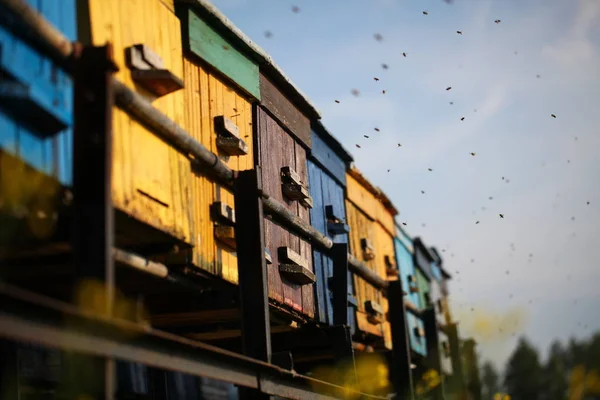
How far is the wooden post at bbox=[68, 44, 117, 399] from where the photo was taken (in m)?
6.36

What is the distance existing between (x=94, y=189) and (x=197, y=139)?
349cm

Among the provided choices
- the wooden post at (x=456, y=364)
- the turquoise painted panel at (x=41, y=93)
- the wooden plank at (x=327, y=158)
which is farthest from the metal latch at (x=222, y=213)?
the wooden post at (x=456, y=364)

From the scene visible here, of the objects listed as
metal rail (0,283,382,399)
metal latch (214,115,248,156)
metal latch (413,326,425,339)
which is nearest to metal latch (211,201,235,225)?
metal latch (214,115,248,156)

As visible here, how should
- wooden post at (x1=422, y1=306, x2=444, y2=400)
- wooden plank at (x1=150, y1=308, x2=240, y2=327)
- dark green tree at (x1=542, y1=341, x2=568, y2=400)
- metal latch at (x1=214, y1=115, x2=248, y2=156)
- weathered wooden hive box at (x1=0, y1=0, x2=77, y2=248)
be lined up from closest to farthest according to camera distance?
weathered wooden hive box at (x1=0, y1=0, x2=77, y2=248), metal latch at (x1=214, y1=115, x2=248, y2=156), wooden plank at (x1=150, y1=308, x2=240, y2=327), wooden post at (x1=422, y1=306, x2=444, y2=400), dark green tree at (x1=542, y1=341, x2=568, y2=400)

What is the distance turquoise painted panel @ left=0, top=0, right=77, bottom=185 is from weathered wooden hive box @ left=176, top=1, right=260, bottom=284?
2124mm

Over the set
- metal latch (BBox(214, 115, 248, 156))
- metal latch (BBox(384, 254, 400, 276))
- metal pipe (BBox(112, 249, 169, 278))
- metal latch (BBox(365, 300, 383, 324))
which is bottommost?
metal pipe (BBox(112, 249, 169, 278))

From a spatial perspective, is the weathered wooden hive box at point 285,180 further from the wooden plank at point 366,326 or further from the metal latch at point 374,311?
the metal latch at point 374,311

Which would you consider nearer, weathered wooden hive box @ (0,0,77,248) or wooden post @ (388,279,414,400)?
weathered wooden hive box @ (0,0,77,248)

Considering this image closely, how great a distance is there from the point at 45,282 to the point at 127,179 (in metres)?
2.05

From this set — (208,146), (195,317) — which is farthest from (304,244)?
(208,146)

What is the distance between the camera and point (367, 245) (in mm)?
17297

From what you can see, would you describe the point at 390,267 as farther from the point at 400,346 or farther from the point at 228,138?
the point at 228,138

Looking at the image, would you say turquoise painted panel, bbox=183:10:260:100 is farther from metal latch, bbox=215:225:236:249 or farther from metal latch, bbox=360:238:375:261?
metal latch, bbox=360:238:375:261

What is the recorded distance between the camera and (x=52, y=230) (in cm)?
742
